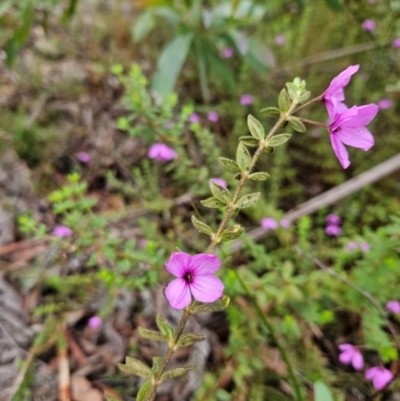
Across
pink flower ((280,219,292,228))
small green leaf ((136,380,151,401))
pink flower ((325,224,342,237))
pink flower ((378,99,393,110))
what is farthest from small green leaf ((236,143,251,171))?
pink flower ((378,99,393,110))

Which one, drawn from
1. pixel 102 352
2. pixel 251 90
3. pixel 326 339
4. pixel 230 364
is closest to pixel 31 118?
pixel 251 90

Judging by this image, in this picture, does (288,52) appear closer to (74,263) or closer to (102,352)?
(74,263)

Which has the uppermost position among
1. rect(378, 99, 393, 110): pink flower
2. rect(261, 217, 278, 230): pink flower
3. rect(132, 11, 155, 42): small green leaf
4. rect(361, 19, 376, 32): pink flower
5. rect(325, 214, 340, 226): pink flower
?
rect(132, 11, 155, 42): small green leaf

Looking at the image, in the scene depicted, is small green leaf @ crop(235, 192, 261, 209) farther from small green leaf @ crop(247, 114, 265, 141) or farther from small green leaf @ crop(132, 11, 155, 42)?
small green leaf @ crop(132, 11, 155, 42)

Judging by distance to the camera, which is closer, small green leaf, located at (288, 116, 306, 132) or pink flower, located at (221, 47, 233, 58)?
small green leaf, located at (288, 116, 306, 132)

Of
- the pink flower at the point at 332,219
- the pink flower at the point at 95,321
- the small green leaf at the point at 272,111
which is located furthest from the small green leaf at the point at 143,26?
the small green leaf at the point at 272,111

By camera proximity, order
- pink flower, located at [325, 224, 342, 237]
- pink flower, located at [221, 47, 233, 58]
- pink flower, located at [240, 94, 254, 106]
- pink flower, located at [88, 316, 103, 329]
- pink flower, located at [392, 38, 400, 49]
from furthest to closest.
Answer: pink flower, located at [221, 47, 233, 58]
pink flower, located at [240, 94, 254, 106]
pink flower, located at [392, 38, 400, 49]
pink flower, located at [325, 224, 342, 237]
pink flower, located at [88, 316, 103, 329]

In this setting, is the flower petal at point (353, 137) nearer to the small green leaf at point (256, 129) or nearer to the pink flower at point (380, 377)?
the small green leaf at point (256, 129)

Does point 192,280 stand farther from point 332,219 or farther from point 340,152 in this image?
point 332,219
